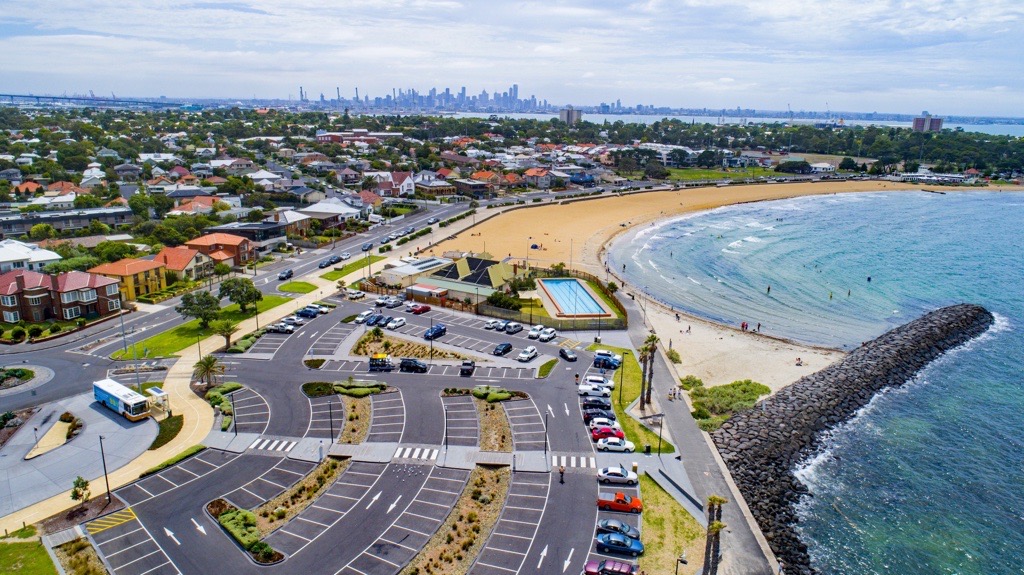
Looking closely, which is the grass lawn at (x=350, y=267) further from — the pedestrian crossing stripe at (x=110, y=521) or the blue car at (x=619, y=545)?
the blue car at (x=619, y=545)

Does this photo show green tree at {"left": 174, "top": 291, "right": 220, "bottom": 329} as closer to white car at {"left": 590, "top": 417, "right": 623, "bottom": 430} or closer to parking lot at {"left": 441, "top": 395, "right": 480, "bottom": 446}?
parking lot at {"left": 441, "top": 395, "right": 480, "bottom": 446}

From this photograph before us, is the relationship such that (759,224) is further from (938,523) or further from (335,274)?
(938,523)

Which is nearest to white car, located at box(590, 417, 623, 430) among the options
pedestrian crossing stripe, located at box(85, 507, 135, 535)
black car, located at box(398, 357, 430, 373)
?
black car, located at box(398, 357, 430, 373)

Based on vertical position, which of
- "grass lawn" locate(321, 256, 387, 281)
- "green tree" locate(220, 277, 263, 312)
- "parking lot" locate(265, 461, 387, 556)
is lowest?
"parking lot" locate(265, 461, 387, 556)

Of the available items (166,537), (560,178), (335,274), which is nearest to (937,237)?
(560,178)

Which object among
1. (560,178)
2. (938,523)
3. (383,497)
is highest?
(560,178)

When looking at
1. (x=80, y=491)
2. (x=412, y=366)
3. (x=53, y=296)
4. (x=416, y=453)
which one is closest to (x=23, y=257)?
(x=53, y=296)
